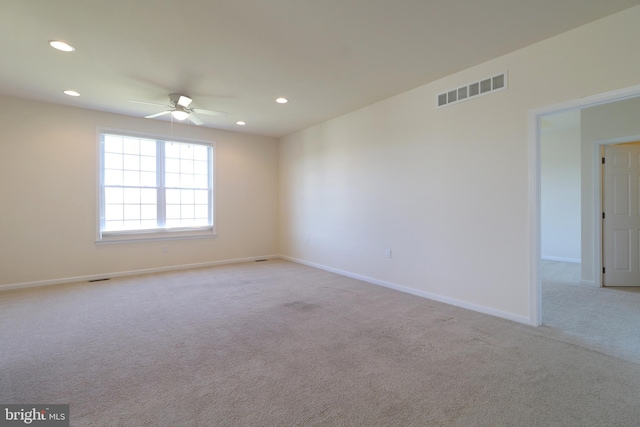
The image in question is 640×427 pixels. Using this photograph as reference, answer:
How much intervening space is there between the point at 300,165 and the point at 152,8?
431 centimetres

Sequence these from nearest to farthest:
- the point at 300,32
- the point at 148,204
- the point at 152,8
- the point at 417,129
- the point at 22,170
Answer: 1. the point at 152,8
2. the point at 300,32
3. the point at 417,129
4. the point at 22,170
5. the point at 148,204

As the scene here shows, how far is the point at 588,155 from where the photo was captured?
15.6ft

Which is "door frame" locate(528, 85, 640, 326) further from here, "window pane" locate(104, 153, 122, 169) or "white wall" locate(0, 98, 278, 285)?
"window pane" locate(104, 153, 122, 169)

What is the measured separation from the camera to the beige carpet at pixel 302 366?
72.1 inches

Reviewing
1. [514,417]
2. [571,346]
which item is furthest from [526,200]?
[514,417]

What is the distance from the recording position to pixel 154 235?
581cm

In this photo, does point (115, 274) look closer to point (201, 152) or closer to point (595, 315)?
point (201, 152)

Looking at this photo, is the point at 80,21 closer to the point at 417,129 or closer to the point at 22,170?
the point at 22,170

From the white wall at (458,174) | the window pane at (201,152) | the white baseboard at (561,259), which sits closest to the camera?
the white wall at (458,174)

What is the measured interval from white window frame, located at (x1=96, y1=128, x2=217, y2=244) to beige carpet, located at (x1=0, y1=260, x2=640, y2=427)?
5.59ft

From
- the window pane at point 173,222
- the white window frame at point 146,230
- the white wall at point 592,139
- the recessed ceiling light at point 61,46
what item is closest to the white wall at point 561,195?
the white wall at point 592,139

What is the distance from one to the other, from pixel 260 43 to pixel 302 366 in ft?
10.00

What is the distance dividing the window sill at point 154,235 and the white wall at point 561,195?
7.83m

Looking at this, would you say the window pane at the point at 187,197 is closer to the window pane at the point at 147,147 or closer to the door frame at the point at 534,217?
the window pane at the point at 147,147
